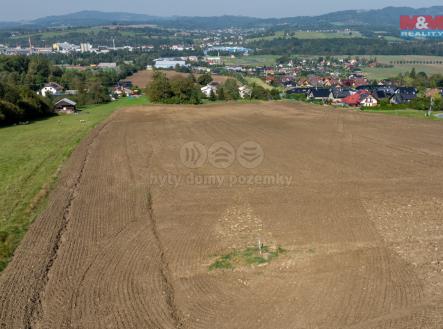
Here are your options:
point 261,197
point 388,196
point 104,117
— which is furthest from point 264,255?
point 104,117

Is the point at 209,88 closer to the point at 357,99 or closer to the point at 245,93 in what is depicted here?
the point at 245,93

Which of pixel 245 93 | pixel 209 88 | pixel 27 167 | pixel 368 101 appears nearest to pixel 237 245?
pixel 27 167

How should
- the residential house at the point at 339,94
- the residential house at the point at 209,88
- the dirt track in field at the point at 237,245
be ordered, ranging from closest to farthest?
the dirt track in field at the point at 237,245 < the residential house at the point at 339,94 < the residential house at the point at 209,88

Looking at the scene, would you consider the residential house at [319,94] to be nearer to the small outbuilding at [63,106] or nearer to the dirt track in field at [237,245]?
the small outbuilding at [63,106]

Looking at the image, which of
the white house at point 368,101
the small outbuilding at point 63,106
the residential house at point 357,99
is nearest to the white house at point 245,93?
the residential house at point 357,99

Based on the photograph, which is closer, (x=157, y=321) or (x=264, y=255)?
(x=157, y=321)

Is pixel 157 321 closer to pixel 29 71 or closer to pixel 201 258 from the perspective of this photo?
pixel 201 258

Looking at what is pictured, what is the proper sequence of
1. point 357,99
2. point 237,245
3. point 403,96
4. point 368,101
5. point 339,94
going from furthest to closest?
point 339,94 < point 403,96 < point 357,99 < point 368,101 < point 237,245
